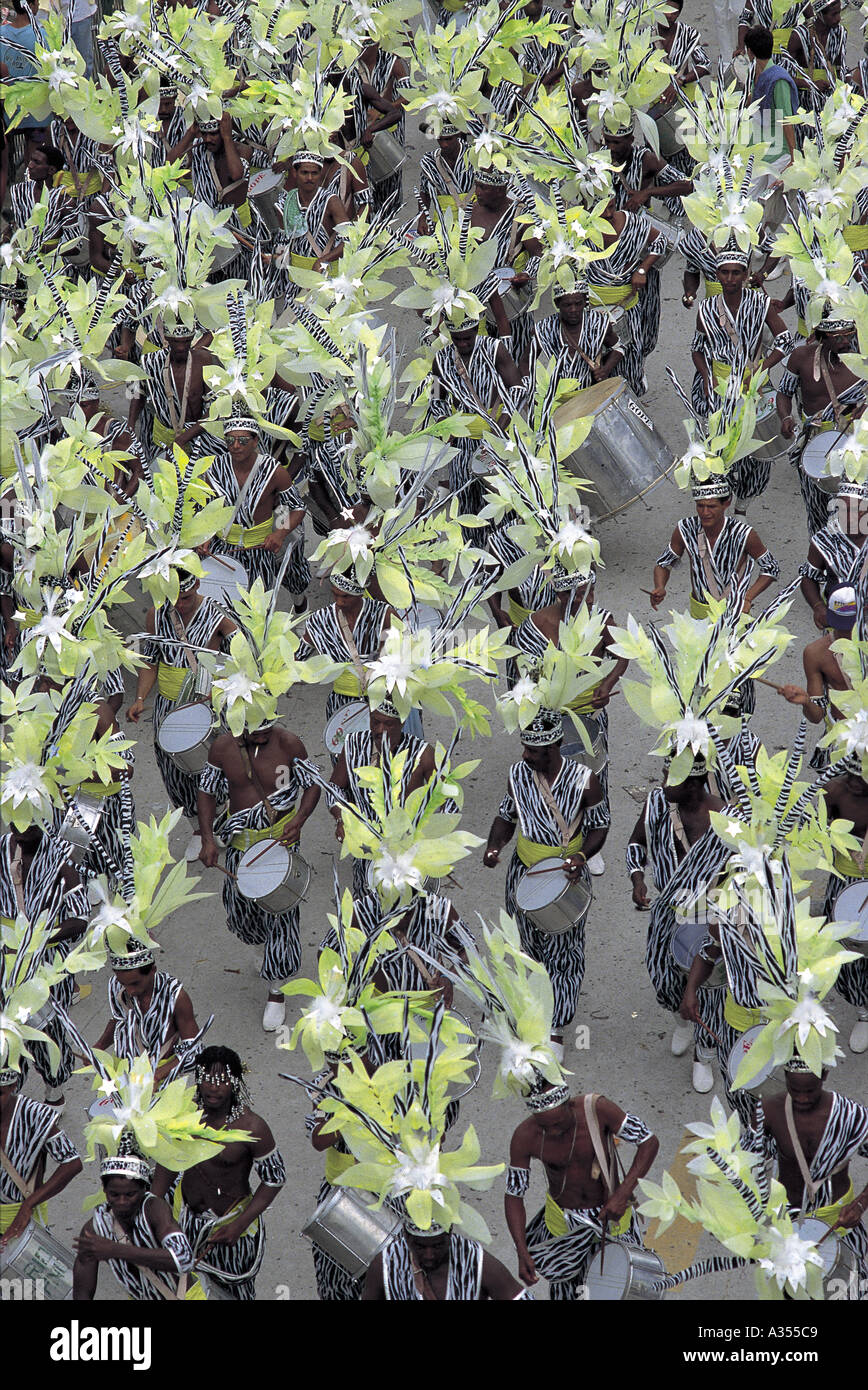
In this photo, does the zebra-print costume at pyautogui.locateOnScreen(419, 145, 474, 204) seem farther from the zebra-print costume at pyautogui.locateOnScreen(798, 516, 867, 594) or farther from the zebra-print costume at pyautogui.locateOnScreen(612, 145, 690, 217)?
the zebra-print costume at pyautogui.locateOnScreen(798, 516, 867, 594)

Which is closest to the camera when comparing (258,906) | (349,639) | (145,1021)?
(145,1021)

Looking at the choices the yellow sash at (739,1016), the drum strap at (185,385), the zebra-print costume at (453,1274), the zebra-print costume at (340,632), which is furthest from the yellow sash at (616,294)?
the zebra-print costume at (453,1274)

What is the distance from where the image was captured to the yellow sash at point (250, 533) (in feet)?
29.8

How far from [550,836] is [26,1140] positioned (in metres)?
2.21

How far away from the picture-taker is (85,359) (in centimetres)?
955

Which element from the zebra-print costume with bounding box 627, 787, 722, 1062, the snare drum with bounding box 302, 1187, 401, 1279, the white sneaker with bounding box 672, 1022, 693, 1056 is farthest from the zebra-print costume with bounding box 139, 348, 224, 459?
the snare drum with bounding box 302, 1187, 401, 1279

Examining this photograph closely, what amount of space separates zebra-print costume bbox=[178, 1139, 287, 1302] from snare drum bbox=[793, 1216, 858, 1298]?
1.69 metres

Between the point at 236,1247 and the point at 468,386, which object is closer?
the point at 236,1247

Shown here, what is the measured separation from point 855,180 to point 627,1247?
22.8ft

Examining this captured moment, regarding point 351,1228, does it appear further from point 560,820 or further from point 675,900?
point 560,820

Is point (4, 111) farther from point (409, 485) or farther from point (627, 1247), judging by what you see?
point (627, 1247)

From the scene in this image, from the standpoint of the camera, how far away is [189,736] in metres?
7.77

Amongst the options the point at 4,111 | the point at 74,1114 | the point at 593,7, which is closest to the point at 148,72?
the point at 4,111

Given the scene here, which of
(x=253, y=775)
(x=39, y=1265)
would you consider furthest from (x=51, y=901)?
(x=39, y=1265)
